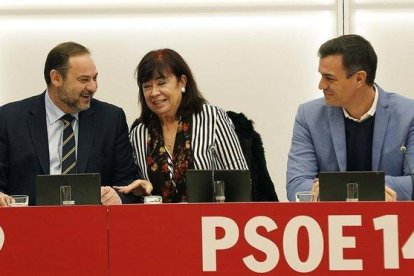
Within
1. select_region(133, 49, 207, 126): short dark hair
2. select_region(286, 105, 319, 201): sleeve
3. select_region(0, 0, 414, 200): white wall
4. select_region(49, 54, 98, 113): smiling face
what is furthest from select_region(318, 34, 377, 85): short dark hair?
select_region(0, 0, 414, 200): white wall

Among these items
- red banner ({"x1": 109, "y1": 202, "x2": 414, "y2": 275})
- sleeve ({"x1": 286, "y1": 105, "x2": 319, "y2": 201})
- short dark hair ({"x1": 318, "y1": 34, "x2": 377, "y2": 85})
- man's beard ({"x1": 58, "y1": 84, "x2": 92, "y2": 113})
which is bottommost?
red banner ({"x1": 109, "y1": 202, "x2": 414, "y2": 275})

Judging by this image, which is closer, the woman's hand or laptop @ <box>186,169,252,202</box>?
laptop @ <box>186,169,252,202</box>

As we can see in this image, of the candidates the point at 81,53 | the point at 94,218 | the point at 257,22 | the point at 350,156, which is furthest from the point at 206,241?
the point at 257,22

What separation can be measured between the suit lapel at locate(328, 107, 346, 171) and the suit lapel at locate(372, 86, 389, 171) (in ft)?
0.44

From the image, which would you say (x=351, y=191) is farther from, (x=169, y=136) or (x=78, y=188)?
(x=169, y=136)

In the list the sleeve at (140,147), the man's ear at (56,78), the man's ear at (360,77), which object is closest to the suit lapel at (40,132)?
the man's ear at (56,78)

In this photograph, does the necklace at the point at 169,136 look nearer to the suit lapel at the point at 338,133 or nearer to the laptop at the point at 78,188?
the suit lapel at the point at 338,133

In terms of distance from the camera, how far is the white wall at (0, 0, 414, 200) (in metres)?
5.98

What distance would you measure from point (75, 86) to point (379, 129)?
1447 millimetres

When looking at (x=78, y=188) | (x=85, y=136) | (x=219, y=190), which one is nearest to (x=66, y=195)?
(x=78, y=188)

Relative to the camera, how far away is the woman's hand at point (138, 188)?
14.1 feet

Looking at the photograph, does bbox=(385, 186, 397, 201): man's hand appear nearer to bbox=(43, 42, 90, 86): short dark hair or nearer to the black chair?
the black chair

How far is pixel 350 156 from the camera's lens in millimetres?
4504

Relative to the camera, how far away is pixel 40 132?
4668 millimetres
